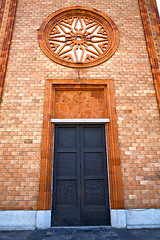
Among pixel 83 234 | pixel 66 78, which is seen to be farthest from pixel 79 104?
pixel 83 234

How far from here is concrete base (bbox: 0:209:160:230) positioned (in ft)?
15.2

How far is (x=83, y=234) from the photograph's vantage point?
13.6ft

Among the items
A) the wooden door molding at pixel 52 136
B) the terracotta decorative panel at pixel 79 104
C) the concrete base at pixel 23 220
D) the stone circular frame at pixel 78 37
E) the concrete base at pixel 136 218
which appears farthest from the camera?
the stone circular frame at pixel 78 37

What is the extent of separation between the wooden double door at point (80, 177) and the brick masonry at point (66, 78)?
65cm

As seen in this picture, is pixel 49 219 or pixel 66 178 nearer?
pixel 49 219

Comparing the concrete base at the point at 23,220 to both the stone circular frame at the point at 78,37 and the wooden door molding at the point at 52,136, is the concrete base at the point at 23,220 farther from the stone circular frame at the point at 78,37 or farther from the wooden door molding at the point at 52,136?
the stone circular frame at the point at 78,37

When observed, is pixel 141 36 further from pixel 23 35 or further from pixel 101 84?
pixel 23 35

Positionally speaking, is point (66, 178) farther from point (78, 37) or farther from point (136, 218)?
point (78, 37)

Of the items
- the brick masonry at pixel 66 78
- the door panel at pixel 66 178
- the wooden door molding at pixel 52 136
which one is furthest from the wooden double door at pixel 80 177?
the brick masonry at pixel 66 78

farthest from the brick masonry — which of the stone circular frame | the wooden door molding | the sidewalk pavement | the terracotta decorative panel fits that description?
the sidewalk pavement

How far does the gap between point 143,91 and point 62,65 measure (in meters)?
3.15

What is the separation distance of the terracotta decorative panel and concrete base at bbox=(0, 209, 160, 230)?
308cm

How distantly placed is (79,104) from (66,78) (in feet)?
3.52

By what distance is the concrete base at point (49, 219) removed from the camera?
182 inches
